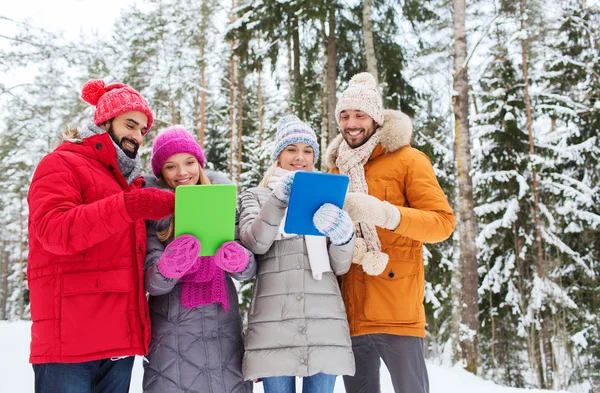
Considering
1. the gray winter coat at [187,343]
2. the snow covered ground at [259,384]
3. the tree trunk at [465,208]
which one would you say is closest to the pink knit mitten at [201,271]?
the gray winter coat at [187,343]

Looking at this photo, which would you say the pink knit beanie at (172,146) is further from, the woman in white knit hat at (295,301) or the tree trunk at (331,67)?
the tree trunk at (331,67)

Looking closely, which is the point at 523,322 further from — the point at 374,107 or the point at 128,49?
the point at 128,49

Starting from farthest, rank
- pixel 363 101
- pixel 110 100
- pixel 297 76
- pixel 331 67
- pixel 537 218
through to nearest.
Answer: pixel 537 218
pixel 297 76
pixel 331 67
pixel 363 101
pixel 110 100

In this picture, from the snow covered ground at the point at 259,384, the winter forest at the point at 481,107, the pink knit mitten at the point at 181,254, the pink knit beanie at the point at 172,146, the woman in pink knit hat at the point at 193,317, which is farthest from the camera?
the winter forest at the point at 481,107

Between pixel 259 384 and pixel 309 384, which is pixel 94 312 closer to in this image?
pixel 309 384

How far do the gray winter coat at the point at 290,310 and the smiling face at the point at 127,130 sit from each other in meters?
0.76

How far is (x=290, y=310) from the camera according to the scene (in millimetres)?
2527

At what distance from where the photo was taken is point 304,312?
2.53 m

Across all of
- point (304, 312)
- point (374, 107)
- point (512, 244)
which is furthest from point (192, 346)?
point (512, 244)

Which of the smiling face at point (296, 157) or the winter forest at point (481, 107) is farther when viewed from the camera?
the winter forest at point (481, 107)

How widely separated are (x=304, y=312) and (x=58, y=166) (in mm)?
1442

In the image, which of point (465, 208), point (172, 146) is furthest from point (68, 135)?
point (465, 208)

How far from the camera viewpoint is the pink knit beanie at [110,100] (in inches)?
103

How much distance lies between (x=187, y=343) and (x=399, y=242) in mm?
1334
